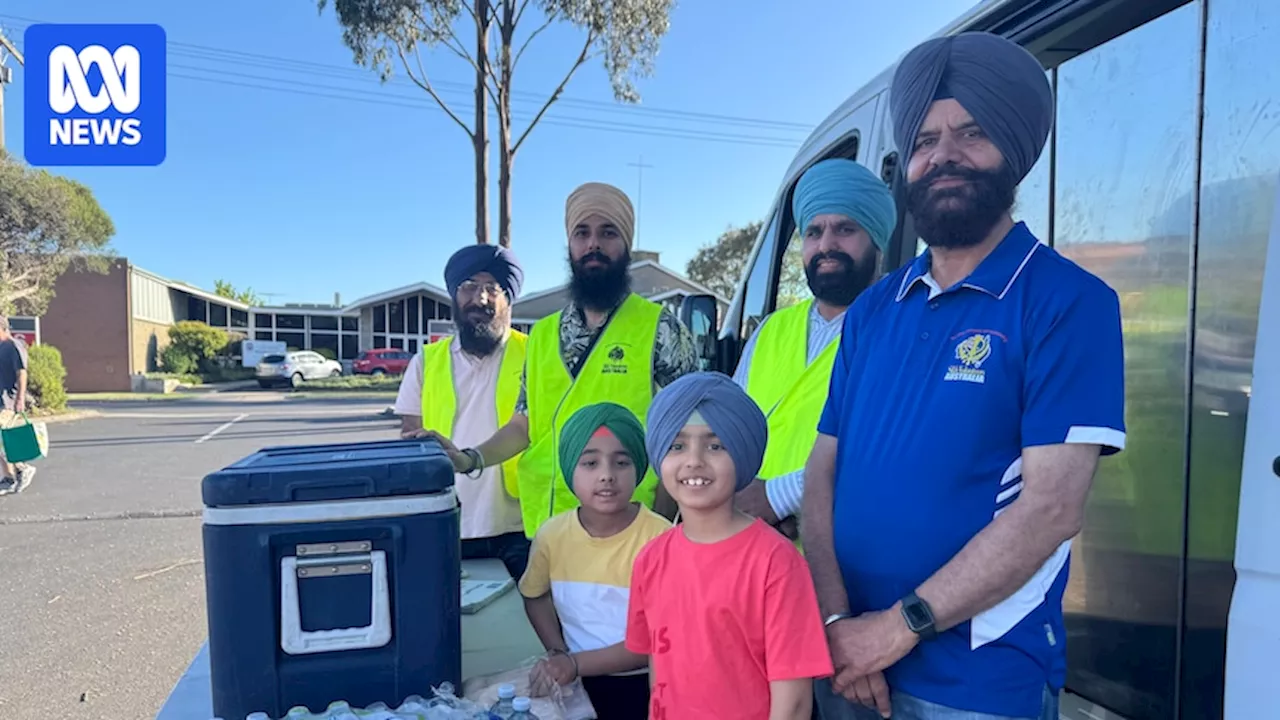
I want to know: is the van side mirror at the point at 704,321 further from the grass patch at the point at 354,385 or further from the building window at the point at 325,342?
the building window at the point at 325,342

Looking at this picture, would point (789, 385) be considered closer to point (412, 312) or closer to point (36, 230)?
point (36, 230)

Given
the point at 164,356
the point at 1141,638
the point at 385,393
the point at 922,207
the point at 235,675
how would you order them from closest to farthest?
1. the point at 922,207
2. the point at 235,675
3. the point at 1141,638
4. the point at 385,393
5. the point at 164,356

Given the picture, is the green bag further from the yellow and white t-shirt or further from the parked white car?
the parked white car

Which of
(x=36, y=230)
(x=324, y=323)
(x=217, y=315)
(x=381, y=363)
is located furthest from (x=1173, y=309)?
(x=217, y=315)

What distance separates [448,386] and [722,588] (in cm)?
191

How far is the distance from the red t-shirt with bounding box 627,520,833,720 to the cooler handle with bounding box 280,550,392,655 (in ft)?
1.84

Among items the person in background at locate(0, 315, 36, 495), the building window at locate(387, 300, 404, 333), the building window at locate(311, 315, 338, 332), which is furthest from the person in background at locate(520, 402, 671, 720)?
the building window at locate(311, 315, 338, 332)

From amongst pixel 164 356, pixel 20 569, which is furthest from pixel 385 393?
pixel 20 569

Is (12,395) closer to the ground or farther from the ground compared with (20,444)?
farther from the ground

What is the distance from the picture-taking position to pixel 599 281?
2.67m

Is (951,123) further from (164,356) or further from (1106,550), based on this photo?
(164,356)

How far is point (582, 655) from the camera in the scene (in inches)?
72.3

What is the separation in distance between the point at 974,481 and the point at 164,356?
35.1 metres

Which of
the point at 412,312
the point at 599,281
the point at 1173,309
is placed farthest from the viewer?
the point at 412,312
